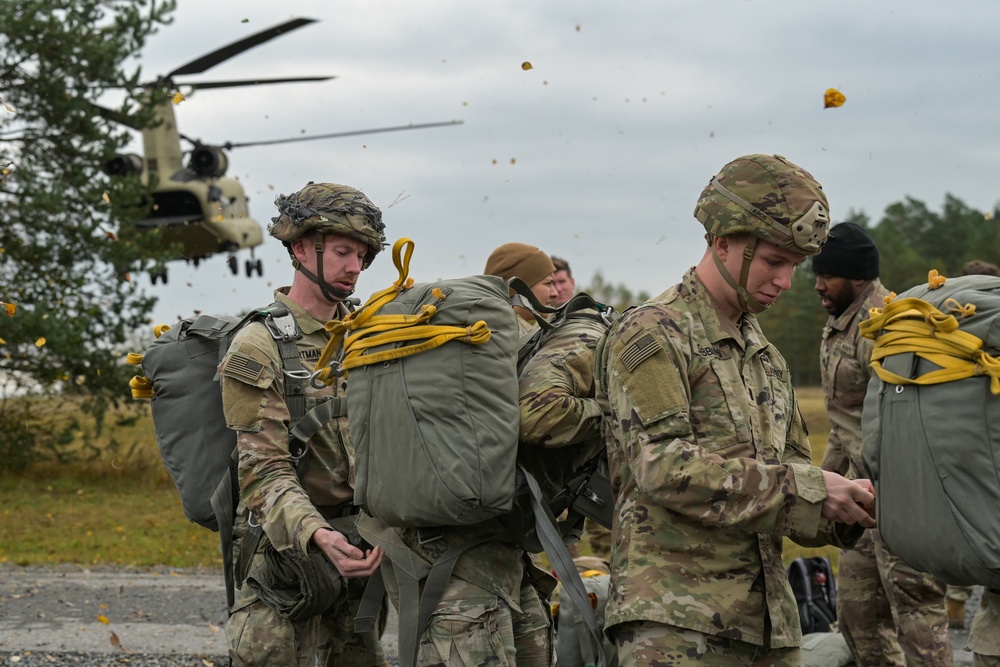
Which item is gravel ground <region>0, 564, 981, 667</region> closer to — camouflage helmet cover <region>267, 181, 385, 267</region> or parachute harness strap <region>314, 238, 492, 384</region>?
camouflage helmet cover <region>267, 181, 385, 267</region>

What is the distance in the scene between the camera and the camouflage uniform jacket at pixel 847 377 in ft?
23.4

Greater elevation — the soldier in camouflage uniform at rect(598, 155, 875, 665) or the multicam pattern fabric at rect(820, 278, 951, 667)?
the soldier in camouflage uniform at rect(598, 155, 875, 665)

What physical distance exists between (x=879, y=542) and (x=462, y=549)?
3726 mm

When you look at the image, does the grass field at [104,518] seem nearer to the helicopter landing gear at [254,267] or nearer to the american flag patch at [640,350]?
the american flag patch at [640,350]

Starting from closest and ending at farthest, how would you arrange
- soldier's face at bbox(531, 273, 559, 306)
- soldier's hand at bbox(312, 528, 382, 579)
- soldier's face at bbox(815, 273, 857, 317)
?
soldier's hand at bbox(312, 528, 382, 579) → soldier's face at bbox(531, 273, 559, 306) → soldier's face at bbox(815, 273, 857, 317)

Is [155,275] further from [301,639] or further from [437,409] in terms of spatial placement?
[437,409]

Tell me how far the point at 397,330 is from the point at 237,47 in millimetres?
26612

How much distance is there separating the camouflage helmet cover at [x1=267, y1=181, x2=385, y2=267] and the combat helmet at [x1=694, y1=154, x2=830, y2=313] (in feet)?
5.53

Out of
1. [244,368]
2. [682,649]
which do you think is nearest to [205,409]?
[244,368]

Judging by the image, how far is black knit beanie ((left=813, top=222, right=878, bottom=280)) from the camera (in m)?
7.13

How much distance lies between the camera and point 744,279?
3.54 metres

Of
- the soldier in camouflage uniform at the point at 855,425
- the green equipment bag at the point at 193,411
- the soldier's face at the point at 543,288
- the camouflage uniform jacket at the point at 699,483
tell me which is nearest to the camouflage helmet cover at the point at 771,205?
the camouflage uniform jacket at the point at 699,483

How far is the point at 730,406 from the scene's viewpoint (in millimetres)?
3486

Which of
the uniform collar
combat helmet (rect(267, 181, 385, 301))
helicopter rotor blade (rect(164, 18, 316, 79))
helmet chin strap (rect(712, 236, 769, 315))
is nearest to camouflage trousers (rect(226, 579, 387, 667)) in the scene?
the uniform collar
